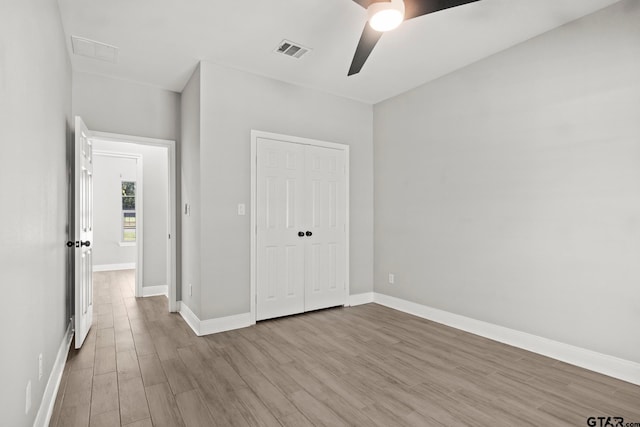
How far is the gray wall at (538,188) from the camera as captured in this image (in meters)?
2.56

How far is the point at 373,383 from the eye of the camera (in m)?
2.45

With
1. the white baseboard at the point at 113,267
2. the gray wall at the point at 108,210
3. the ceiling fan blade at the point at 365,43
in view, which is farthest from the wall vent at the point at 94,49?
the white baseboard at the point at 113,267

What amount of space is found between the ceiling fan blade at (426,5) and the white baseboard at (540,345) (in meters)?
2.78

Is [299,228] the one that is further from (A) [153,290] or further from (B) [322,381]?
(A) [153,290]

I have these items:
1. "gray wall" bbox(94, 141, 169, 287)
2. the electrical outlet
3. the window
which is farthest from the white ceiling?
the window

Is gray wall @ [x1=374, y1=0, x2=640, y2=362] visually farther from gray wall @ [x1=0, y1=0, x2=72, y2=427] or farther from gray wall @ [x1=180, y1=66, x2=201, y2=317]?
gray wall @ [x1=0, y1=0, x2=72, y2=427]

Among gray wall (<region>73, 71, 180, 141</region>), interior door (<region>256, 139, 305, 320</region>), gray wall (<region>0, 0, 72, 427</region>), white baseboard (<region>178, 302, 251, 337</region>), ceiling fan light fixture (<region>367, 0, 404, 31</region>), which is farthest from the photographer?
interior door (<region>256, 139, 305, 320</region>)

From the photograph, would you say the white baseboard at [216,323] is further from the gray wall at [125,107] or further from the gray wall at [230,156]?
the gray wall at [125,107]

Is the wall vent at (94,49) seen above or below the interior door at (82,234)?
above

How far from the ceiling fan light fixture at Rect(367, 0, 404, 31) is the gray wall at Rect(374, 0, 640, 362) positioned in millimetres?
1736

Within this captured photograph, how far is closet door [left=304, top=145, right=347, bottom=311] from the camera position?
4.24m

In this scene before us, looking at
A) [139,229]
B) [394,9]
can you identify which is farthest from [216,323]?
[394,9]

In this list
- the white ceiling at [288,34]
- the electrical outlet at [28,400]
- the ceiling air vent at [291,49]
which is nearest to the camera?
the electrical outlet at [28,400]

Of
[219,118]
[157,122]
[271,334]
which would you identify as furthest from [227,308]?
[157,122]
